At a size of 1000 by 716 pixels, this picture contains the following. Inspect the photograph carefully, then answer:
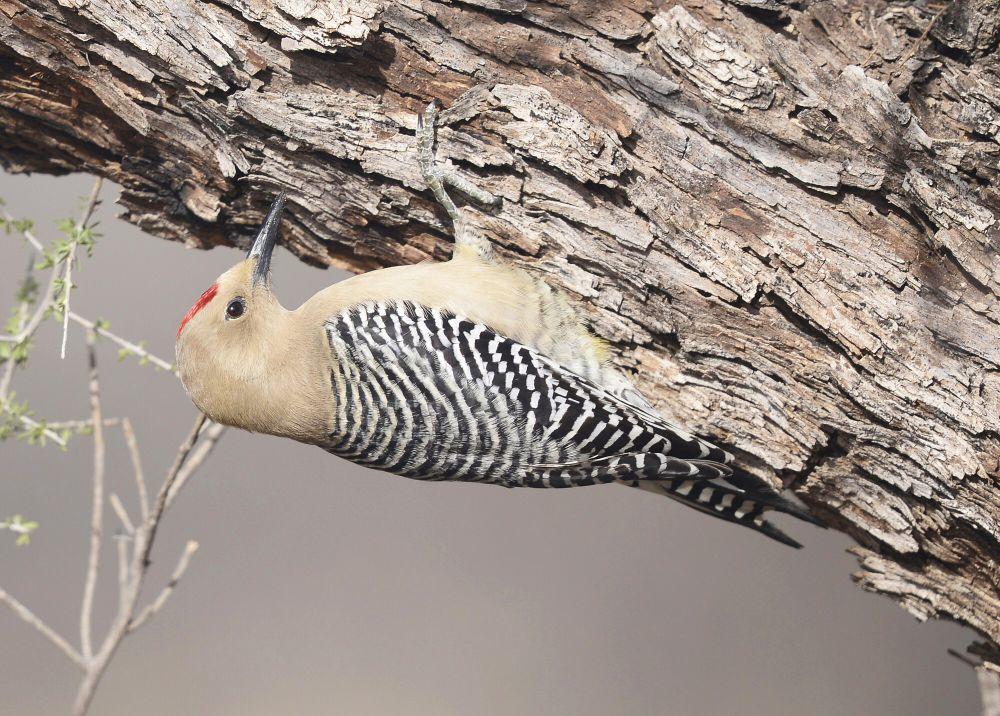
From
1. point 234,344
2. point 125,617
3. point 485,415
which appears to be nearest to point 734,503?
point 485,415

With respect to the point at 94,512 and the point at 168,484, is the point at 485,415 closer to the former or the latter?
the point at 168,484

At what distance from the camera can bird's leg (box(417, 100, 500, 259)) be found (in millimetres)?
2182

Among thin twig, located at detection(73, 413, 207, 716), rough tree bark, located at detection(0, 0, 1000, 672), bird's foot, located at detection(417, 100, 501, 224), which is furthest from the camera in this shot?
thin twig, located at detection(73, 413, 207, 716)

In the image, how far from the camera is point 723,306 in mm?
2135

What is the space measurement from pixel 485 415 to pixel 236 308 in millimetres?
723

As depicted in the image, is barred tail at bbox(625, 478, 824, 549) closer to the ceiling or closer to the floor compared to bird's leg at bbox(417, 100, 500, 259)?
closer to the floor

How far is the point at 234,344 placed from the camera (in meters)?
2.31

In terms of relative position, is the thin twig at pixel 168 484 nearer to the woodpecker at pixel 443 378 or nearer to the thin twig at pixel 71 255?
the woodpecker at pixel 443 378

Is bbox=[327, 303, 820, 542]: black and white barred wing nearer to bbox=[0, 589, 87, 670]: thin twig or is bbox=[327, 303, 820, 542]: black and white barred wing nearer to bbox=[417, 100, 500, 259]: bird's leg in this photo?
bbox=[417, 100, 500, 259]: bird's leg

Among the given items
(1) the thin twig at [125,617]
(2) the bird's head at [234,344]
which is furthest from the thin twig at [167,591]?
(2) the bird's head at [234,344]

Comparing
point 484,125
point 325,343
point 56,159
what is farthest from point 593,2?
point 56,159

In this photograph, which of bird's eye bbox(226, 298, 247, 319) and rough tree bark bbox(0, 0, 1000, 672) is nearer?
rough tree bark bbox(0, 0, 1000, 672)

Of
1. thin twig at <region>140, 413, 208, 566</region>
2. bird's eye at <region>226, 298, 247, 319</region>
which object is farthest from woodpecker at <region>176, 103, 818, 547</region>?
thin twig at <region>140, 413, 208, 566</region>

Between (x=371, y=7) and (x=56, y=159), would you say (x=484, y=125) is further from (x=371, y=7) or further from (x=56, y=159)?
(x=56, y=159)
